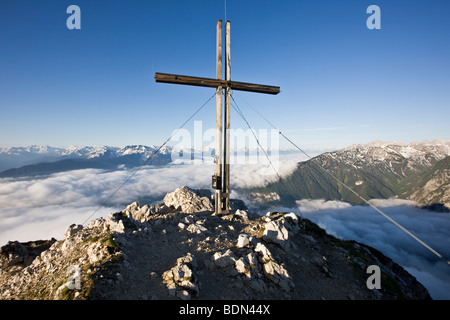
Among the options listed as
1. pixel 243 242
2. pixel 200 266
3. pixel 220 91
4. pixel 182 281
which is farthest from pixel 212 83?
pixel 182 281

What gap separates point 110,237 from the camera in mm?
10602

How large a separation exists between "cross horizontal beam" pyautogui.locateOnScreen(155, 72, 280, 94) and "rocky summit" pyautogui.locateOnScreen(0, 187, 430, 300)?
33.1ft

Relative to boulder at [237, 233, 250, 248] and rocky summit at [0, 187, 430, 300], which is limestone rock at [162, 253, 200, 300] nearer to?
rocky summit at [0, 187, 430, 300]

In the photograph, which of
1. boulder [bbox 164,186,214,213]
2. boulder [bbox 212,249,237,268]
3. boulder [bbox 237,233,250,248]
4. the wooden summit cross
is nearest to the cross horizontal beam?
the wooden summit cross

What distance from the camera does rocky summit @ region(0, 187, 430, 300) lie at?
26.3 ft

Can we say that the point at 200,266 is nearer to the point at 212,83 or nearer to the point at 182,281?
the point at 182,281

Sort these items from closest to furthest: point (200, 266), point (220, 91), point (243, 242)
Result: point (200, 266), point (243, 242), point (220, 91)

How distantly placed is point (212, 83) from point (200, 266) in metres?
12.2

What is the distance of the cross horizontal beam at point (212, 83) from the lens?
43.1 feet

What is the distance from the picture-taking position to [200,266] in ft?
31.2
